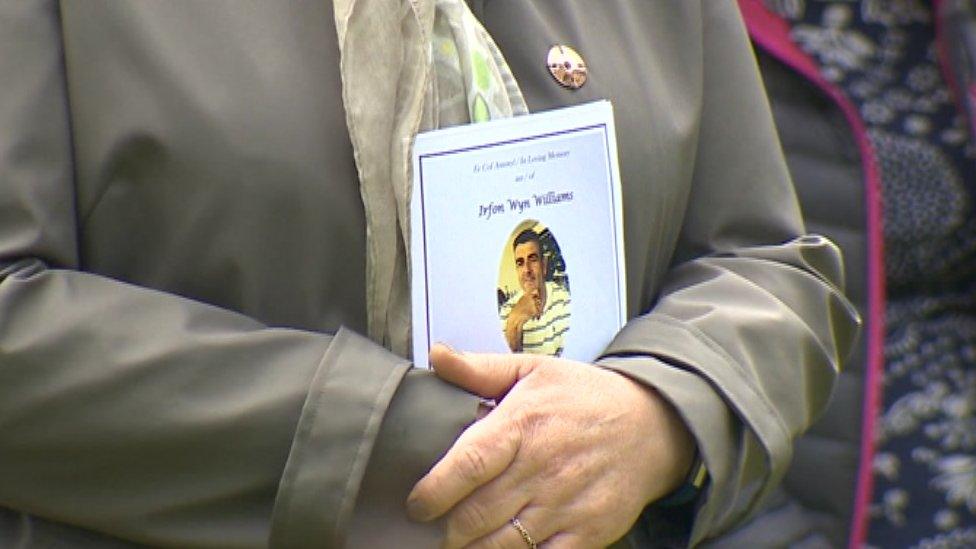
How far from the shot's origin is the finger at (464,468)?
1.14 meters

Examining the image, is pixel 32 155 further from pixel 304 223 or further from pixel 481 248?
pixel 481 248

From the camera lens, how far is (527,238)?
125cm

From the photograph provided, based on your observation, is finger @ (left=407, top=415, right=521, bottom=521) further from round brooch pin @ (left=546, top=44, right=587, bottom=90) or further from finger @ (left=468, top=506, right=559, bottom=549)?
round brooch pin @ (left=546, top=44, right=587, bottom=90)

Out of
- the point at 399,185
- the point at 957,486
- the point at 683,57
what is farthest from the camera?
the point at 957,486

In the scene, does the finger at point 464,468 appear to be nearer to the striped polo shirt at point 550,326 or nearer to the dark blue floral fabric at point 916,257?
the striped polo shirt at point 550,326

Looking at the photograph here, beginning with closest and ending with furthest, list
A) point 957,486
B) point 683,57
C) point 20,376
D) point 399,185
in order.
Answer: point 20,376 → point 399,185 → point 683,57 → point 957,486

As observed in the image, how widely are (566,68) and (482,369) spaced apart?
312 mm

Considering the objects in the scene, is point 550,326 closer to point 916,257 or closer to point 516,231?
point 516,231

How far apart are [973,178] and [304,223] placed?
3.67ft

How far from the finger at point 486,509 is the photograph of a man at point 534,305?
5.0 inches

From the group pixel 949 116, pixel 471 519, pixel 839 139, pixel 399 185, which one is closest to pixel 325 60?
pixel 399 185

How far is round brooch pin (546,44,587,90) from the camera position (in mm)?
1367

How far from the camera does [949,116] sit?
2047 millimetres

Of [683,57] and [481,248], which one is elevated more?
[683,57]
